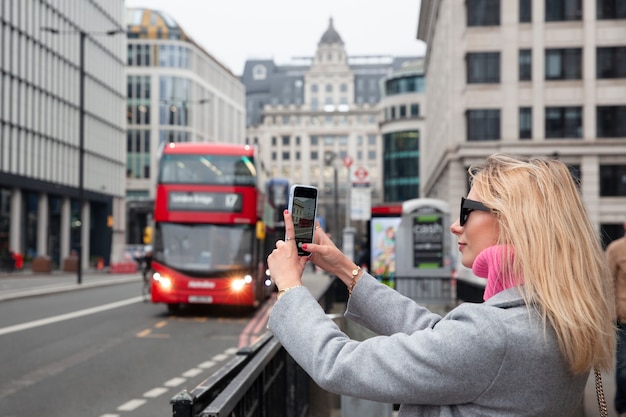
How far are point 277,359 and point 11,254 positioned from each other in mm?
43223

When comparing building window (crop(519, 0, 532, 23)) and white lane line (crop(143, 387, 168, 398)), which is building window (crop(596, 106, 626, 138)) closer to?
building window (crop(519, 0, 532, 23))

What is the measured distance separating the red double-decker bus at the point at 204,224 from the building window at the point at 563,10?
27.8 meters

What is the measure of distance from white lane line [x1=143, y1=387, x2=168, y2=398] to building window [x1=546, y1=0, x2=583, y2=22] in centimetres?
3643

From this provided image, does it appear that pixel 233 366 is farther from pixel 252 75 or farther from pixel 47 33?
pixel 252 75

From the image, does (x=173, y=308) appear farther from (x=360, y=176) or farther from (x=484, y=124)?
(x=484, y=124)

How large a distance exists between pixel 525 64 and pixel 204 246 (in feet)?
91.4

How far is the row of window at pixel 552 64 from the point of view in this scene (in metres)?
41.2

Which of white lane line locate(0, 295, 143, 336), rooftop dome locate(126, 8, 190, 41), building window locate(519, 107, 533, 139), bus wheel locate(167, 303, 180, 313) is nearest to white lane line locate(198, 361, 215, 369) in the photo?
white lane line locate(0, 295, 143, 336)

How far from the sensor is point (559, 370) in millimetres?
1839

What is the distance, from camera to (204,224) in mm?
18031

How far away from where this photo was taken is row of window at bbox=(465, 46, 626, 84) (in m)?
41.2

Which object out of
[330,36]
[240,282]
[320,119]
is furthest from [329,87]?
[240,282]

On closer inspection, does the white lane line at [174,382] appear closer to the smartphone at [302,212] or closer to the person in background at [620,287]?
the person in background at [620,287]

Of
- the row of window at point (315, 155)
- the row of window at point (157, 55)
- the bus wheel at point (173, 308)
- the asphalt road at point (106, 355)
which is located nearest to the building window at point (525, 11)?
the asphalt road at point (106, 355)
